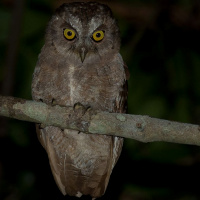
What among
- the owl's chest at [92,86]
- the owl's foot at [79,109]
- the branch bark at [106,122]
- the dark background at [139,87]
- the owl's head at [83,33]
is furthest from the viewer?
the dark background at [139,87]

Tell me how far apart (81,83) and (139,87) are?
169cm

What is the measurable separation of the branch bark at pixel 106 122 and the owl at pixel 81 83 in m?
0.61

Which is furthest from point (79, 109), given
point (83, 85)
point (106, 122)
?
point (83, 85)

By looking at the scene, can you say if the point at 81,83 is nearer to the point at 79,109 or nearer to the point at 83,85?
the point at 83,85

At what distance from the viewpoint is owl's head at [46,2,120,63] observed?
4.04 m

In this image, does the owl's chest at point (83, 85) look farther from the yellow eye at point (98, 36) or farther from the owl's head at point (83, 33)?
the yellow eye at point (98, 36)

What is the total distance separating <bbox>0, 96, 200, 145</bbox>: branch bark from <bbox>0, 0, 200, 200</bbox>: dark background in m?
2.07

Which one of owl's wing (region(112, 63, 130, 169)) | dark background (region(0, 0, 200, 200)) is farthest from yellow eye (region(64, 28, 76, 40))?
dark background (region(0, 0, 200, 200))

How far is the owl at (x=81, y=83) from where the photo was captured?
396 cm

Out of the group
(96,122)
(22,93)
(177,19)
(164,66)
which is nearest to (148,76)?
(164,66)

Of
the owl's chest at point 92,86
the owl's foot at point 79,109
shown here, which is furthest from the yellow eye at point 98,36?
the owl's foot at point 79,109

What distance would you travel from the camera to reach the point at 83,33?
13.2ft

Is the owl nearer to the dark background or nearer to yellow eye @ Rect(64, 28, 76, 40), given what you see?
yellow eye @ Rect(64, 28, 76, 40)

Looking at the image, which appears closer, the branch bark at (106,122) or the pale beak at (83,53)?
the branch bark at (106,122)
